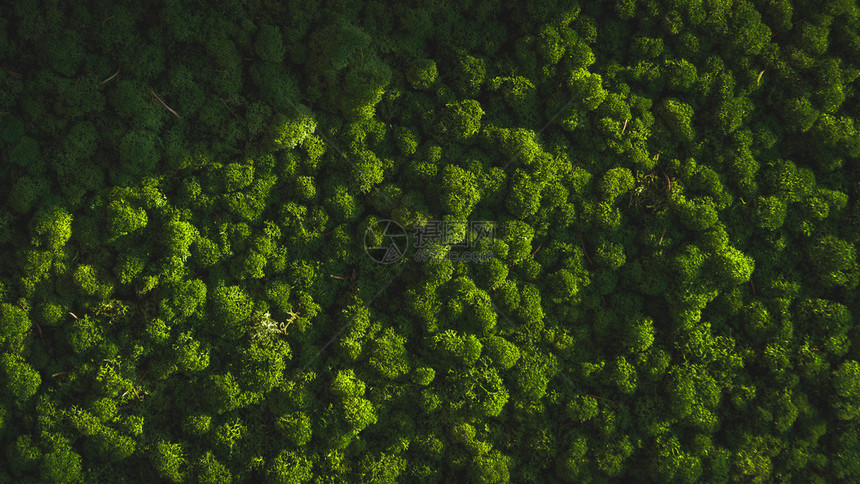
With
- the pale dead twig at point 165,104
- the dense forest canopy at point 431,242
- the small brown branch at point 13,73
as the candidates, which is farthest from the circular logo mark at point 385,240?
the small brown branch at point 13,73

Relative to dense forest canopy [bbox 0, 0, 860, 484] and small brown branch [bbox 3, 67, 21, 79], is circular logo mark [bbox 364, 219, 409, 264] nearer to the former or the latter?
dense forest canopy [bbox 0, 0, 860, 484]

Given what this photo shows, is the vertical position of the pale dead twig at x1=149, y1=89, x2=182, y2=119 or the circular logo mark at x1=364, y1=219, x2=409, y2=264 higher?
the pale dead twig at x1=149, y1=89, x2=182, y2=119

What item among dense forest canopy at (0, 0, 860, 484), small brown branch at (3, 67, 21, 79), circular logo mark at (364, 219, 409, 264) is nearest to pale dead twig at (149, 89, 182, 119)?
dense forest canopy at (0, 0, 860, 484)

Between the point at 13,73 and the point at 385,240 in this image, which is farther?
the point at 385,240

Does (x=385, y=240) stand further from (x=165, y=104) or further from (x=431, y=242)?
(x=165, y=104)

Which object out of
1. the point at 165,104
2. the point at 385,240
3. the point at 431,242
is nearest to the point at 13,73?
the point at 165,104

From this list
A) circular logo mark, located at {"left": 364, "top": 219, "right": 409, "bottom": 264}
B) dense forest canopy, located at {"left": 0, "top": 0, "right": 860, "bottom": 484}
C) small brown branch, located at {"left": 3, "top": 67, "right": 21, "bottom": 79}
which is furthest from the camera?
circular logo mark, located at {"left": 364, "top": 219, "right": 409, "bottom": 264}

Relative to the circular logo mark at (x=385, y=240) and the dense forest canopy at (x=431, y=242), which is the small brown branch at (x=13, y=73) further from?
the circular logo mark at (x=385, y=240)
